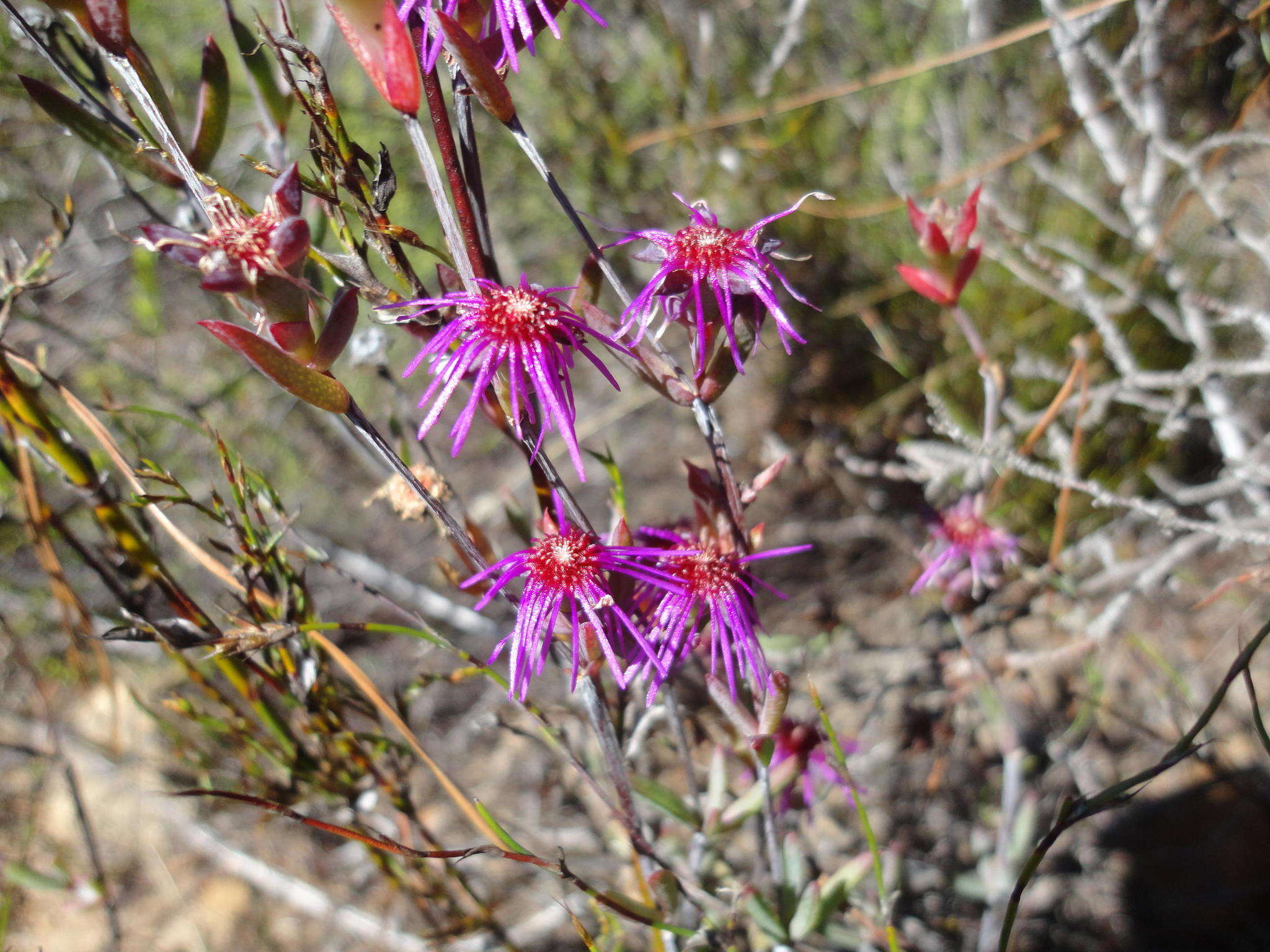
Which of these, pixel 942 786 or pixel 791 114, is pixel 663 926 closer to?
pixel 942 786

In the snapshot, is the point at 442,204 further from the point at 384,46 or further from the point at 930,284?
the point at 930,284

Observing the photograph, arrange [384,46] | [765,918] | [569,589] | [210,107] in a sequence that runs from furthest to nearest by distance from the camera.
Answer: [765,918]
[210,107]
[569,589]
[384,46]

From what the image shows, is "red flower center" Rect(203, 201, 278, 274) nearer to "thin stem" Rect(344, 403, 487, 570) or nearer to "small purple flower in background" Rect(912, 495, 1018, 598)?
"thin stem" Rect(344, 403, 487, 570)

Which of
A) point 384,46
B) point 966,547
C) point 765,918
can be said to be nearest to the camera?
point 384,46

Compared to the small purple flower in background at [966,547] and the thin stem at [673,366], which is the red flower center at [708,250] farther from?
the small purple flower in background at [966,547]

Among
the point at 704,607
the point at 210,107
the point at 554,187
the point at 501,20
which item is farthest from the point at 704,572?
the point at 210,107

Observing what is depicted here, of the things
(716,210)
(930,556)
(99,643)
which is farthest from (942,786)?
(99,643)

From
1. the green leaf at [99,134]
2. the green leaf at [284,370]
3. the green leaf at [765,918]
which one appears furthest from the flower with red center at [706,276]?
the green leaf at [765,918]
